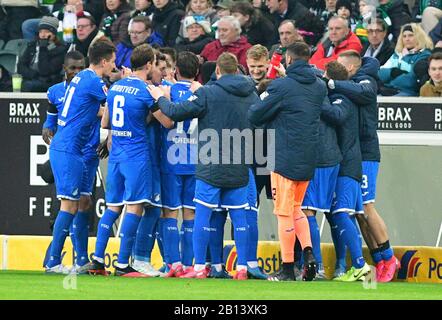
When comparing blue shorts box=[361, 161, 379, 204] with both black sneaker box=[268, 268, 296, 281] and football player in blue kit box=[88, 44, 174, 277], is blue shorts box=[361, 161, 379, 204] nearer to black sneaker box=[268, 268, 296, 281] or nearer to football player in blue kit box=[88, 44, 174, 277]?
black sneaker box=[268, 268, 296, 281]

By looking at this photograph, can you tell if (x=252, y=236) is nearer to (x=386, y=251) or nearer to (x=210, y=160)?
(x=210, y=160)

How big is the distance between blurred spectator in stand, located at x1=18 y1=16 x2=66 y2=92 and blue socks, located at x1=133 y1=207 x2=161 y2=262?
507 cm

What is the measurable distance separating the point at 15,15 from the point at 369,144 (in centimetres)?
790

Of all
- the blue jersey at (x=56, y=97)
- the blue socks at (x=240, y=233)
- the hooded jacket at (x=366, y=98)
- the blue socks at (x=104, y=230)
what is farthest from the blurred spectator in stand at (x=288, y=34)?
the blue socks at (x=104, y=230)

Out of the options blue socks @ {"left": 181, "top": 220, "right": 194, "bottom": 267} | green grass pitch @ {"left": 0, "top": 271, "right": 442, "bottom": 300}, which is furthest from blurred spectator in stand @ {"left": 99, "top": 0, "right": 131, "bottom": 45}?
green grass pitch @ {"left": 0, "top": 271, "right": 442, "bottom": 300}

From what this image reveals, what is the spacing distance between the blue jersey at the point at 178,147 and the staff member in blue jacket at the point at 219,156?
0.37 meters

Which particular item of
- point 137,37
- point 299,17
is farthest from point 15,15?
point 299,17

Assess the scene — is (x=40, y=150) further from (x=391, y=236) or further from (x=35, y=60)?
(x=391, y=236)

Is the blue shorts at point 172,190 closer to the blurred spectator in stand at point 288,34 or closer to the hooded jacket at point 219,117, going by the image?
the hooded jacket at point 219,117

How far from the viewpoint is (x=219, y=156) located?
1459 centimetres

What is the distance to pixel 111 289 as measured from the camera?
41.5 feet
